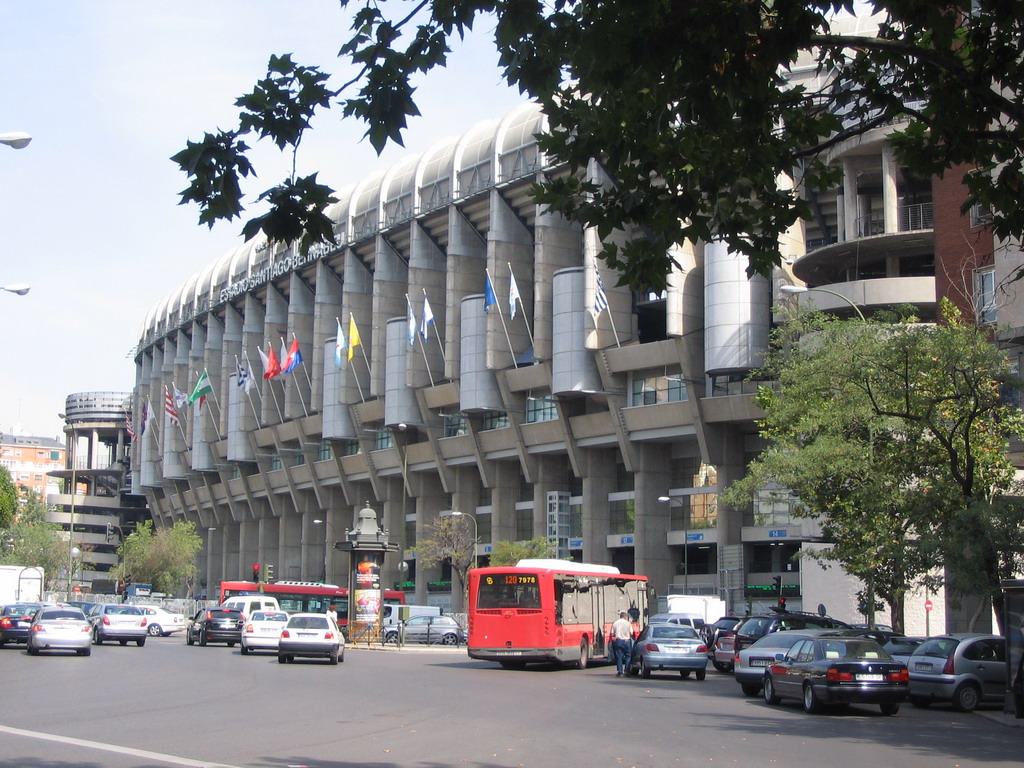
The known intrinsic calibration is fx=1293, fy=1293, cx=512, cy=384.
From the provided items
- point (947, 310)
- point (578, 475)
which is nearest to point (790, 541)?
point (578, 475)

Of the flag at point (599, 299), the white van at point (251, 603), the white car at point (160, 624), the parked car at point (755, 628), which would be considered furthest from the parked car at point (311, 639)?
the flag at point (599, 299)

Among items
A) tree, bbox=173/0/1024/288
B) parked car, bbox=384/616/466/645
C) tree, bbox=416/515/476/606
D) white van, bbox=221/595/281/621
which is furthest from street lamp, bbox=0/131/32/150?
tree, bbox=416/515/476/606

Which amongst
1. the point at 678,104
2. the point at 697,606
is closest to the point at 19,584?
the point at 697,606

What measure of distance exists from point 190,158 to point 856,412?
2455 cm

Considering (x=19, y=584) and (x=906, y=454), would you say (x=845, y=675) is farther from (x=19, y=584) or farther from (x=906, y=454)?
(x=19, y=584)

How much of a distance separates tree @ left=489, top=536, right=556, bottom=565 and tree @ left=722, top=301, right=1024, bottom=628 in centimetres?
3546

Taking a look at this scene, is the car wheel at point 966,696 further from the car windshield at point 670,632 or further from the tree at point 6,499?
the tree at point 6,499

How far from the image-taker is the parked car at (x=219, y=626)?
4844cm

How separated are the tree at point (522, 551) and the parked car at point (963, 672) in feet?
151

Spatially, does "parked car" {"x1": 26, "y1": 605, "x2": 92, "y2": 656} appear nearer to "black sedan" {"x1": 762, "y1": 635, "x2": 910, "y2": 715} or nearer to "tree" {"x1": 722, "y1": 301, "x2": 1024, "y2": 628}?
"tree" {"x1": 722, "y1": 301, "x2": 1024, "y2": 628}

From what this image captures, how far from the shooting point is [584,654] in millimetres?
37281

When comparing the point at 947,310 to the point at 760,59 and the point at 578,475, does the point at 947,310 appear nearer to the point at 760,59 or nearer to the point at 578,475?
the point at 760,59

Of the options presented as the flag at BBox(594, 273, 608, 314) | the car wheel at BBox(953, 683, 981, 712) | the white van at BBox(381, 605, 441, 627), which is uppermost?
the flag at BBox(594, 273, 608, 314)

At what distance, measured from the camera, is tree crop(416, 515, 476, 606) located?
77.0 meters
